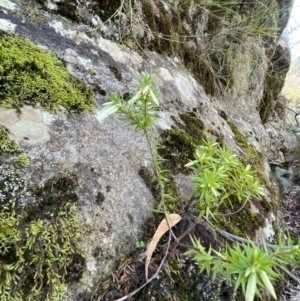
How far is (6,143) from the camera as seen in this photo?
114 centimetres

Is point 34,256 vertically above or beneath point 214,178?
beneath

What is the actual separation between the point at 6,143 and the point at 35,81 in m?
0.41

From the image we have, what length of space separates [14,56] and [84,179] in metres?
0.71

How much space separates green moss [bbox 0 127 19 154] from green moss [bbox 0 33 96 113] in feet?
0.49

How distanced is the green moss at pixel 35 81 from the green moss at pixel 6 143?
15 cm

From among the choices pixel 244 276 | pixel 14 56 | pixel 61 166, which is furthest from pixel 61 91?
pixel 244 276

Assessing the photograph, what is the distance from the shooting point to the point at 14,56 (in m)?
1.37

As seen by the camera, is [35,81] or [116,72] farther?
[116,72]

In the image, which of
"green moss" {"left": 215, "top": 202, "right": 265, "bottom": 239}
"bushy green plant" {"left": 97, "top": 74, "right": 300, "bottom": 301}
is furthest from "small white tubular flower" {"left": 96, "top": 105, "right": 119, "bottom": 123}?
"green moss" {"left": 215, "top": 202, "right": 265, "bottom": 239}

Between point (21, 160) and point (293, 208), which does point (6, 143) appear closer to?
point (21, 160)

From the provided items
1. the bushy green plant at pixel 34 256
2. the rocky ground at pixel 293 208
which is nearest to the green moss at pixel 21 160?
the bushy green plant at pixel 34 256

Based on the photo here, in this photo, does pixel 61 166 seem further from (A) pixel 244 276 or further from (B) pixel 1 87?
(A) pixel 244 276

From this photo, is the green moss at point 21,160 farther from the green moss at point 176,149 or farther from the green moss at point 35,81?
the green moss at point 176,149

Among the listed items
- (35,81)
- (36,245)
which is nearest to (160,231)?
(36,245)
